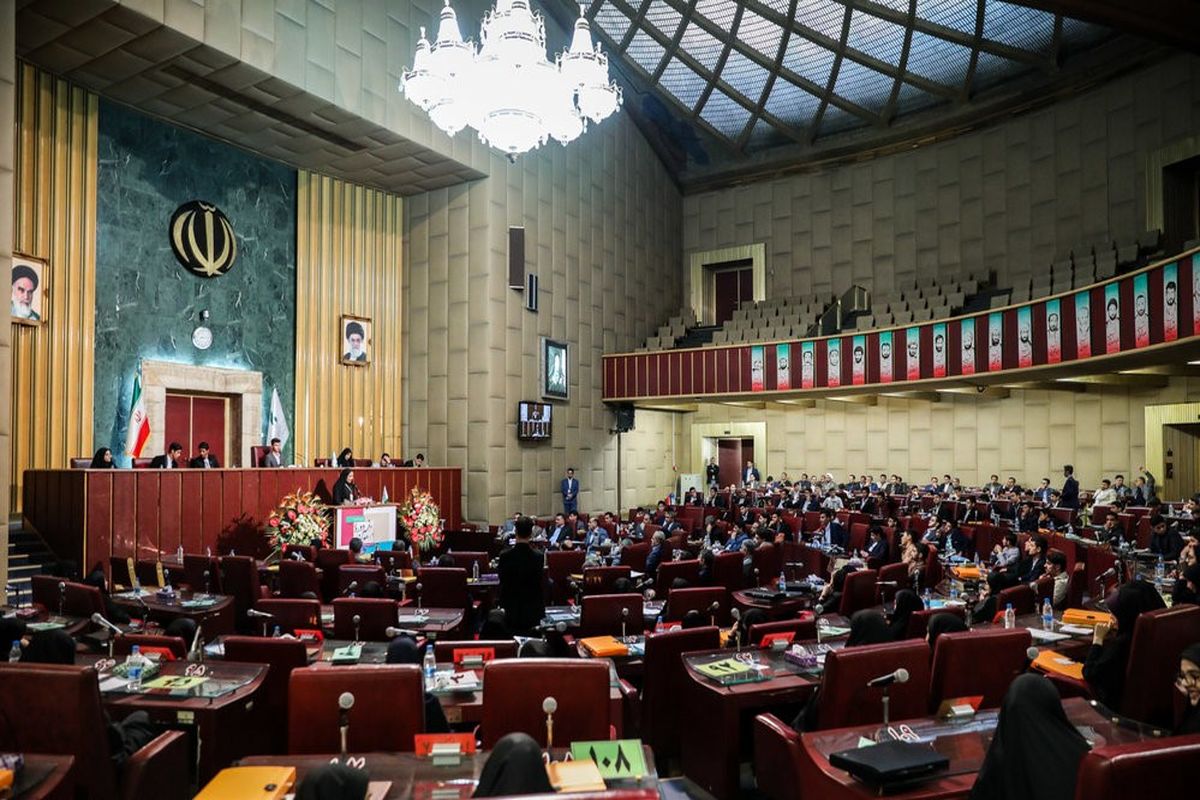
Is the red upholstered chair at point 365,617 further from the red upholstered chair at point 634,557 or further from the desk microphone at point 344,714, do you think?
the red upholstered chair at point 634,557

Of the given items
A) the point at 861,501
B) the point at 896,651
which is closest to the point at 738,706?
the point at 896,651

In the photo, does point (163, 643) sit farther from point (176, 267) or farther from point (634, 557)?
point (176, 267)

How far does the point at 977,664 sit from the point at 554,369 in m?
15.9

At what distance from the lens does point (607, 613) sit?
19.8 feet

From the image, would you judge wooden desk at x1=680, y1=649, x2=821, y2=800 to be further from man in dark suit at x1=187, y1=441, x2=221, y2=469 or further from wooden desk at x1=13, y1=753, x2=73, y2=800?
man in dark suit at x1=187, y1=441, x2=221, y2=469

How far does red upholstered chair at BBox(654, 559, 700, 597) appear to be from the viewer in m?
8.48

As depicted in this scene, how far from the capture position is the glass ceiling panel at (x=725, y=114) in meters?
23.5

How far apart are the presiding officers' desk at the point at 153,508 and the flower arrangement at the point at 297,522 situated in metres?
0.47

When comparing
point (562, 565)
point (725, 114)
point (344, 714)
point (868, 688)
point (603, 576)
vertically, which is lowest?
point (562, 565)

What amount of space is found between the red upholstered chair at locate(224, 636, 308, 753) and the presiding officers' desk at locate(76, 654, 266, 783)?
0.24 feet

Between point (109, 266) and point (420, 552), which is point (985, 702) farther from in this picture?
point (109, 266)

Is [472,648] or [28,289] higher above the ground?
[28,289]

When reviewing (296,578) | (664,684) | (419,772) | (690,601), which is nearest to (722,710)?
(664,684)

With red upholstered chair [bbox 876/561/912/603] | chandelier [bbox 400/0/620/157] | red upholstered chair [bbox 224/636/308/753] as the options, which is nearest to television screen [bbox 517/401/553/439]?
chandelier [bbox 400/0/620/157]
